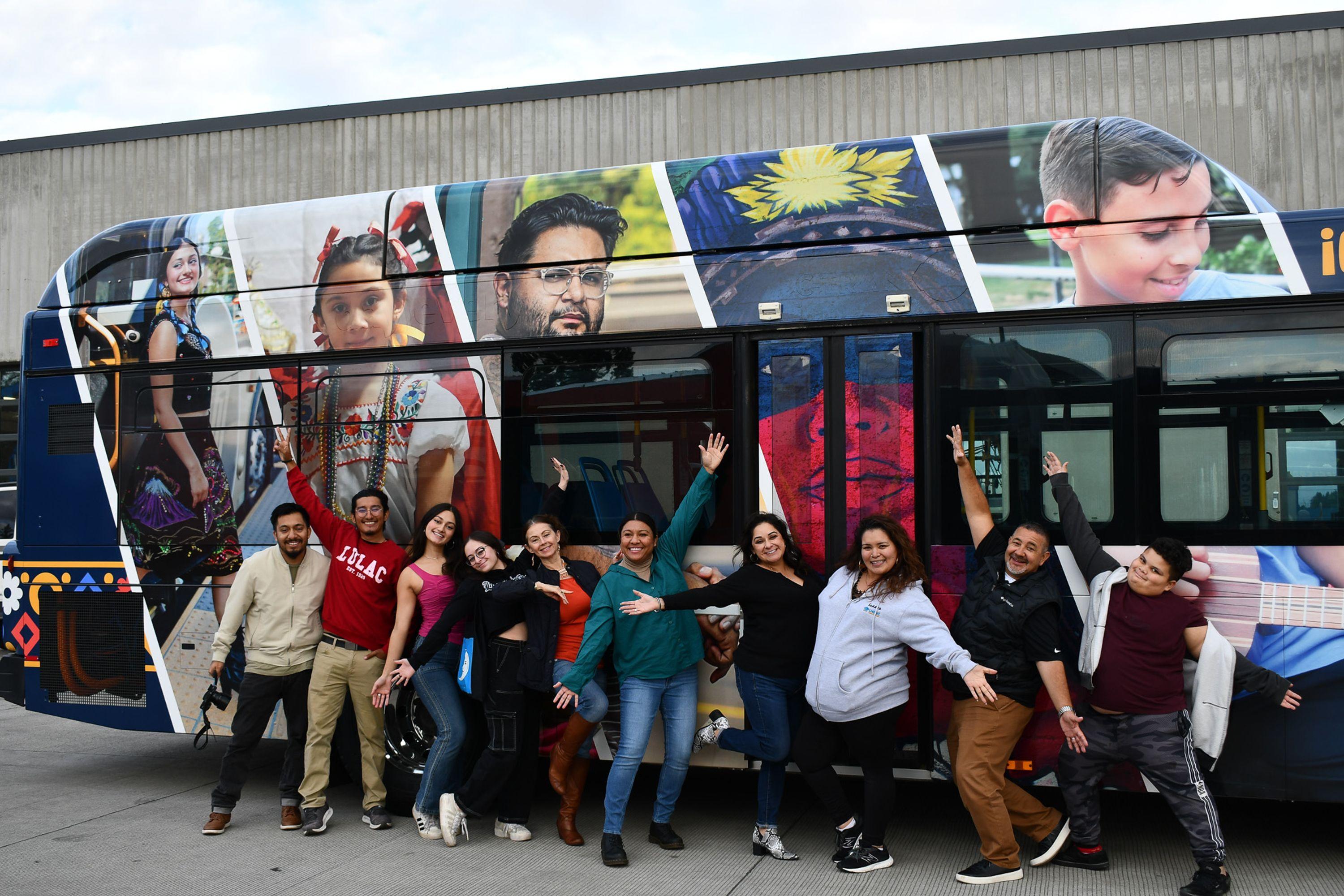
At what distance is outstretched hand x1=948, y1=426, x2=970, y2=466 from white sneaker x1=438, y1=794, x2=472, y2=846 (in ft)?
10.0

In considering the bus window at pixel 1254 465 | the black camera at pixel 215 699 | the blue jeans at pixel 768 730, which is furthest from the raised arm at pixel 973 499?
the black camera at pixel 215 699

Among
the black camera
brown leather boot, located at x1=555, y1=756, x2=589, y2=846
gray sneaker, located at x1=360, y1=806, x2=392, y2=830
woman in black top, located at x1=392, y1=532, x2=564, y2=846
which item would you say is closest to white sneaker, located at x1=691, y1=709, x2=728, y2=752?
brown leather boot, located at x1=555, y1=756, x2=589, y2=846

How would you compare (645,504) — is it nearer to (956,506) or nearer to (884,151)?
(956,506)

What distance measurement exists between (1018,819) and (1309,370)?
239 cm

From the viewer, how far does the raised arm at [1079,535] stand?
5.05 metres

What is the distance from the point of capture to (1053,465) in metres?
5.16

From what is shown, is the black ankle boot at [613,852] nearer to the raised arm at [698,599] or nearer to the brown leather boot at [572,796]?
the brown leather boot at [572,796]

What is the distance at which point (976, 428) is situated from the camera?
5.32 m

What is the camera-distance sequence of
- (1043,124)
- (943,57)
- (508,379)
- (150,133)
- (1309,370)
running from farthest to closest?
(150,133) < (943,57) < (508,379) < (1043,124) < (1309,370)

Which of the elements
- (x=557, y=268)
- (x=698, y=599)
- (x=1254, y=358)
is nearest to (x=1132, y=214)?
(x=1254, y=358)

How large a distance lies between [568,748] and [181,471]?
115 inches

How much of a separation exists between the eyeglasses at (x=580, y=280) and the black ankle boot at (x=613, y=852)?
272cm

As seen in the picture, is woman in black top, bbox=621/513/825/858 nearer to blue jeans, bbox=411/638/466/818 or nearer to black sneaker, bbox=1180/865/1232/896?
blue jeans, bbox=411/638/466/818

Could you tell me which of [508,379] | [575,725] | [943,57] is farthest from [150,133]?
[575,725]
